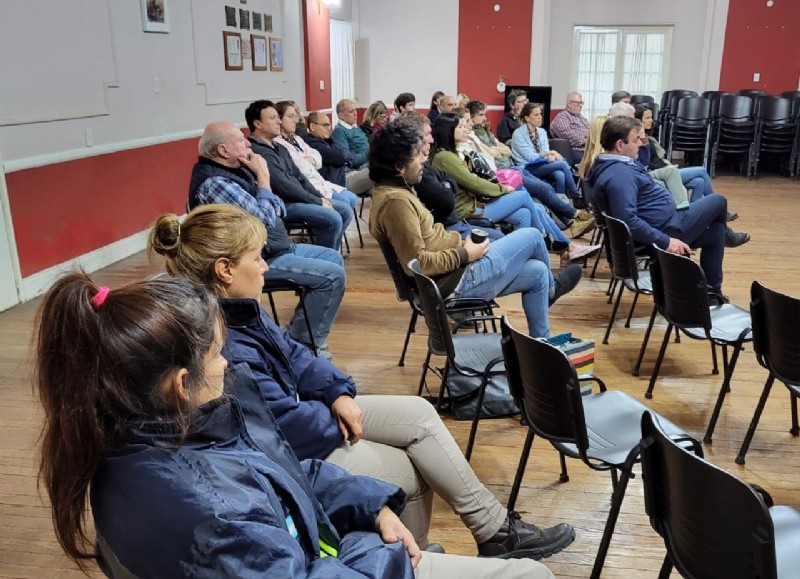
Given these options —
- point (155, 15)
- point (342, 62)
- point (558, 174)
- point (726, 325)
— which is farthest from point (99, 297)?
point (342, 62)

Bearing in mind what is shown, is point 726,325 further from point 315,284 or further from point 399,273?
→ point 315,284

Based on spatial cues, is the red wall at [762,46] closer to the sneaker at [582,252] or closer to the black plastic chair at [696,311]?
the sneaker at [582,252]

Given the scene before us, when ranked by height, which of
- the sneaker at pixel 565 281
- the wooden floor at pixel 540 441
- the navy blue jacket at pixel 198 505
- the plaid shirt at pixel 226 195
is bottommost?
the wooden floor at pixel 540 441

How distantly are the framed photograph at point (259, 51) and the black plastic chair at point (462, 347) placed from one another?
5715mm

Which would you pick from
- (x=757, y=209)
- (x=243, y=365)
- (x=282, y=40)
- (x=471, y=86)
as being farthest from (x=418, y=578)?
(x=471, y=86)

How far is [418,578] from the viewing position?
4.57 feet

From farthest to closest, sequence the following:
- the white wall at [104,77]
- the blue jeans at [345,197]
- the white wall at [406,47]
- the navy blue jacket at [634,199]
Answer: the white wall at [406,47]
the blue jeans at [345,197]
the white wall at [104,77]
the navy blue jacket at [634,199]

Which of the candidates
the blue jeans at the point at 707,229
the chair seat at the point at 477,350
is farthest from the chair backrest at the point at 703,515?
the blue jeans at the point at 707,229

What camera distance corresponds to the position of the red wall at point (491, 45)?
11.1 meters

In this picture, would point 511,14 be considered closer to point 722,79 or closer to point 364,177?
point 722,79

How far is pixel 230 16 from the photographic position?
709 cm

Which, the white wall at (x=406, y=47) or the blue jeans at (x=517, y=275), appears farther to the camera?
the white wall at (x=406, y=47)

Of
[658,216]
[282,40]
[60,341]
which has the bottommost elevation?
[658,216]

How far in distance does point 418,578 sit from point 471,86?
10960 mm
